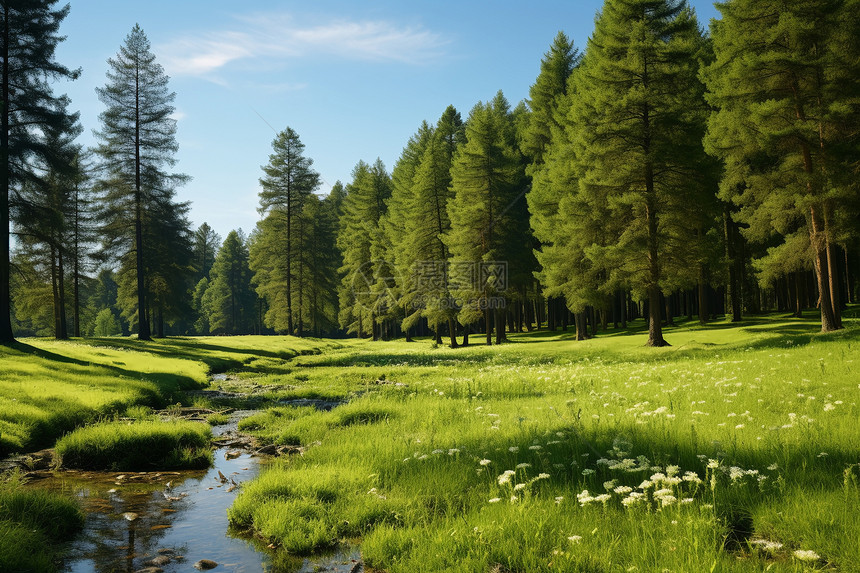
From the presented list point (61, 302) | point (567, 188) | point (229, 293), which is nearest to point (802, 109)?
point (567, 188)

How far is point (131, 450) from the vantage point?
878cm

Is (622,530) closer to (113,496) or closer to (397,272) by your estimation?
(113,496)

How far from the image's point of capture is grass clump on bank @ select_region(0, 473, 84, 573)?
14.8 ft

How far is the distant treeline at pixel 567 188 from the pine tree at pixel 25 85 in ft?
0.27

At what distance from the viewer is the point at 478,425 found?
27.6 ft

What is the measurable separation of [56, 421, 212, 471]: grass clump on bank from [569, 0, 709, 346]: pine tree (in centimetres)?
2221

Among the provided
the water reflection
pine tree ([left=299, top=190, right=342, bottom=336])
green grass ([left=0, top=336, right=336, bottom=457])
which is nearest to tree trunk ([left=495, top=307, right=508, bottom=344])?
green grass ([left=0, top=336, right=336, bottom=457])

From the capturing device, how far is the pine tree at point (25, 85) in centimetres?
2241

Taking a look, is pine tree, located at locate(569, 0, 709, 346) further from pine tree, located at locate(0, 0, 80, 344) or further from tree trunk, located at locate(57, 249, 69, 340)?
tree trunk, located at locate(57, 249, 69, 340)

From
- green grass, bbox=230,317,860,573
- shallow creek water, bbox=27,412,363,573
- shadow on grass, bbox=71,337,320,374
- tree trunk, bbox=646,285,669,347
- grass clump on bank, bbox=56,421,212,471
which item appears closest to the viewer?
green grass, bbox=230,317,860,573

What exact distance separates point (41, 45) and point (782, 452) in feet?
104

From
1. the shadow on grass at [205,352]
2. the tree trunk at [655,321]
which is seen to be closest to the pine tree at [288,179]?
the shadow on grass at [205,352]

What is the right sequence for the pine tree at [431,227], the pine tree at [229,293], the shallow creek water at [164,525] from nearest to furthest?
the shallow creek water at [164,525], the pine tree at [431,227], the pine tree at [229,293]

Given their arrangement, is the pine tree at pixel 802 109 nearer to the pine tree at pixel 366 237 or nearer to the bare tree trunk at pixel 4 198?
the bare tree trunk at pixel 4 198
